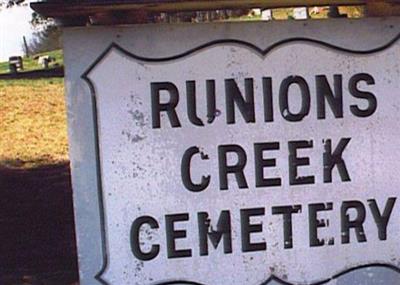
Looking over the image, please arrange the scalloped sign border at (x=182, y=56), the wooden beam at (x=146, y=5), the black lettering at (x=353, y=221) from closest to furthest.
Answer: the wooden beam at (x=146, y=5) → the scalloped sign border at (x=182, y=56) → the black lettering at (x=353, y=221)

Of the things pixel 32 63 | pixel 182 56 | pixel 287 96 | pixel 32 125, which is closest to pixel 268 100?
pixel 287 96

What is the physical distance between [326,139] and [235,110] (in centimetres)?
27

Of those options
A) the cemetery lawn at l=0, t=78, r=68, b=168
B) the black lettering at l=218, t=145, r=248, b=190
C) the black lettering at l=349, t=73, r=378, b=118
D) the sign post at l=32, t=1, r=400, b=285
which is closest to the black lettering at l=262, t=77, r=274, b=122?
the sign post at l=32, t=1, r=400, b=285

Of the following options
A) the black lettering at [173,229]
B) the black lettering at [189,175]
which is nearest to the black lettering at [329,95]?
the black lettering at [189,175]

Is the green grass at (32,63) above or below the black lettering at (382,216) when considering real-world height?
above

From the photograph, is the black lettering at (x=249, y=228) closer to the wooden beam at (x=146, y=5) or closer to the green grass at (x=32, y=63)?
the wooden beam at (x=146, y=5)

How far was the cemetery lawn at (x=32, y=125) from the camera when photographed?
31.4 ft

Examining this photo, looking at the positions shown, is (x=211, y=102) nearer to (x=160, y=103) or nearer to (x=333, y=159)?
(x=160, y=103)

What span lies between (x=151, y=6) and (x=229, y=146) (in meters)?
0.43

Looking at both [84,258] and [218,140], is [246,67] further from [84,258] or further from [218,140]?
[84,258]

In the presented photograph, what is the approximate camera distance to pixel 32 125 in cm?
1075

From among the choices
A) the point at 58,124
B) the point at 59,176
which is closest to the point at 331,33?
the point at 59,176

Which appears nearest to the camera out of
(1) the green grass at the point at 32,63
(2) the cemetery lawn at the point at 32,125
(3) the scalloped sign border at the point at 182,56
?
(3) the scalloped sign border at the point at 182,56

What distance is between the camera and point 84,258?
2285mm
